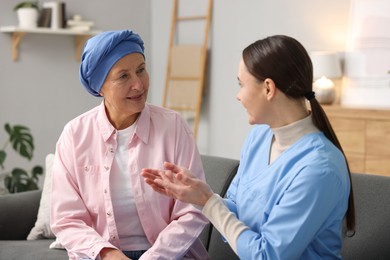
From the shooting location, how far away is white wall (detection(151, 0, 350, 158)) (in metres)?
4.86

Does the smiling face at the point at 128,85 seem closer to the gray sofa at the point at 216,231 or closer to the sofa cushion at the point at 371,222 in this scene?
the gray sofa at the point at 216,231

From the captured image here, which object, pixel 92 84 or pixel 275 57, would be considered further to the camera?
pixel 92 84

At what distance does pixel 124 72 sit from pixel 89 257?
2.06ft

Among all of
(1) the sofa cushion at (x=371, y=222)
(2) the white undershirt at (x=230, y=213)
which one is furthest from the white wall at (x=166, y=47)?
(2) the white undershirt at (x=230, y=213)

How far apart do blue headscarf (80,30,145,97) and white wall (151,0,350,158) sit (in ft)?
9.35

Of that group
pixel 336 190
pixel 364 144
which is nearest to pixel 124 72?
pixel 336 190

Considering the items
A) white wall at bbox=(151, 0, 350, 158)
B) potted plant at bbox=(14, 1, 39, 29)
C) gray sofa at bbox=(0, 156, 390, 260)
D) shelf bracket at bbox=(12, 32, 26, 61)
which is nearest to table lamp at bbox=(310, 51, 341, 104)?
white wall at bbox=(151, 0, 350, 158)

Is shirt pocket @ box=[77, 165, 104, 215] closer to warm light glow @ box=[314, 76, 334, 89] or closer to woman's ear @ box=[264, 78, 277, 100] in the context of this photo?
woman's ear @ box=[264, 78, 277, 100]

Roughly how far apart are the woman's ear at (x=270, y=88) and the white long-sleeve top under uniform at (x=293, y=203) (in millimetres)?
111

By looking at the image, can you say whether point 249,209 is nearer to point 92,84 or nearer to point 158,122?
point 158,122

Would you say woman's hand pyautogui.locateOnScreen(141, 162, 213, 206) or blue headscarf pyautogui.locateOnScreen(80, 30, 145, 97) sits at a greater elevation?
blue headscarf pyautogui.locateOnScreen(80, 30, 145, 97)

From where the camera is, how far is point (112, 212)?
223 centimetres

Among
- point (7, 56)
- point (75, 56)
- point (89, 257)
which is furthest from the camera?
point (75, 56)

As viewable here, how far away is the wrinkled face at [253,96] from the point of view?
1814 mm
